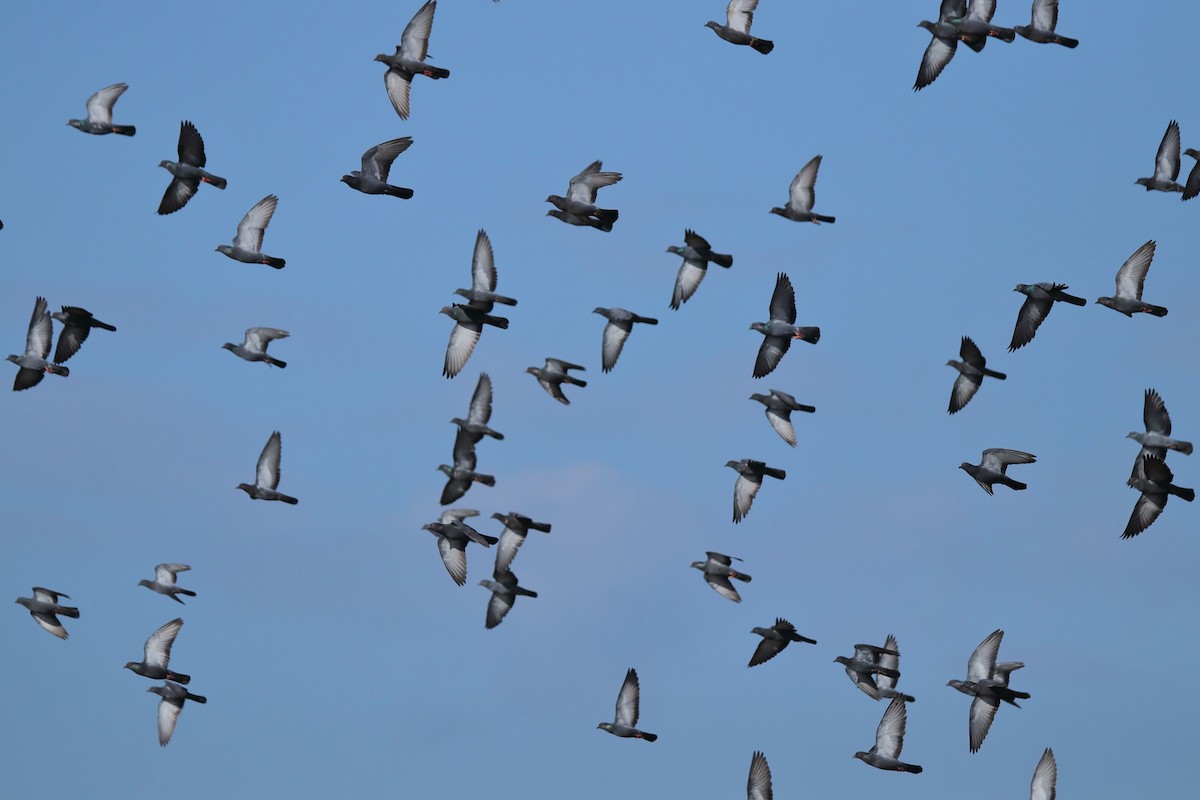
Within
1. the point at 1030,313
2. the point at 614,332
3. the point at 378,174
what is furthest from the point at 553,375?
the point at 1030,313

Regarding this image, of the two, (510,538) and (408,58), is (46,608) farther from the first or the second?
(408,58)

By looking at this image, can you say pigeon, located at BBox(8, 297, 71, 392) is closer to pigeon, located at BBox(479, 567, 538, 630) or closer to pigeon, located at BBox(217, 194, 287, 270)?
pigeon, located at BBox(217, 194, 287, 270)

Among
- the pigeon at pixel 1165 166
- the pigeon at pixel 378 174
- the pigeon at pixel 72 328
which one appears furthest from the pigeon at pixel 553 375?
the pigeon at pixel 1165 166

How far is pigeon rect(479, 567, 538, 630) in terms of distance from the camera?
69.5 meters

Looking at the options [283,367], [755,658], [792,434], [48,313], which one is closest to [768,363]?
[792,434]

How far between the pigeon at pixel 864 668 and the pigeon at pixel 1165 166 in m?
17.9

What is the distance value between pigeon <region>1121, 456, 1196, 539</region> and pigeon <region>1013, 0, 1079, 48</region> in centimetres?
1334

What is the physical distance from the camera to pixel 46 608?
68.4 metres

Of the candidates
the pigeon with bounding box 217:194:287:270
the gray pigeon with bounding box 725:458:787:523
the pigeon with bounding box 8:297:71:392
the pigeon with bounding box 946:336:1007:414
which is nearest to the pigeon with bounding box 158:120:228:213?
the pigeon with bounding box 217:194:287:270

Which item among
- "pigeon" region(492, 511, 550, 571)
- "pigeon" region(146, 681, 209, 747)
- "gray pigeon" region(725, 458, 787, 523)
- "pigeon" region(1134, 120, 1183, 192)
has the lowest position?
"pigeon" region(146, 681, 209, 747)

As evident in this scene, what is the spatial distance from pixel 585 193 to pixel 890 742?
2032cm

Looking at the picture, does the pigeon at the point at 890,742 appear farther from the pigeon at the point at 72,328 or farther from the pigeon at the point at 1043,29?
the pigeon at the point at 72,328

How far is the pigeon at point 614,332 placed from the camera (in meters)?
69.0

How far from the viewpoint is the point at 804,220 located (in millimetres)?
68500
